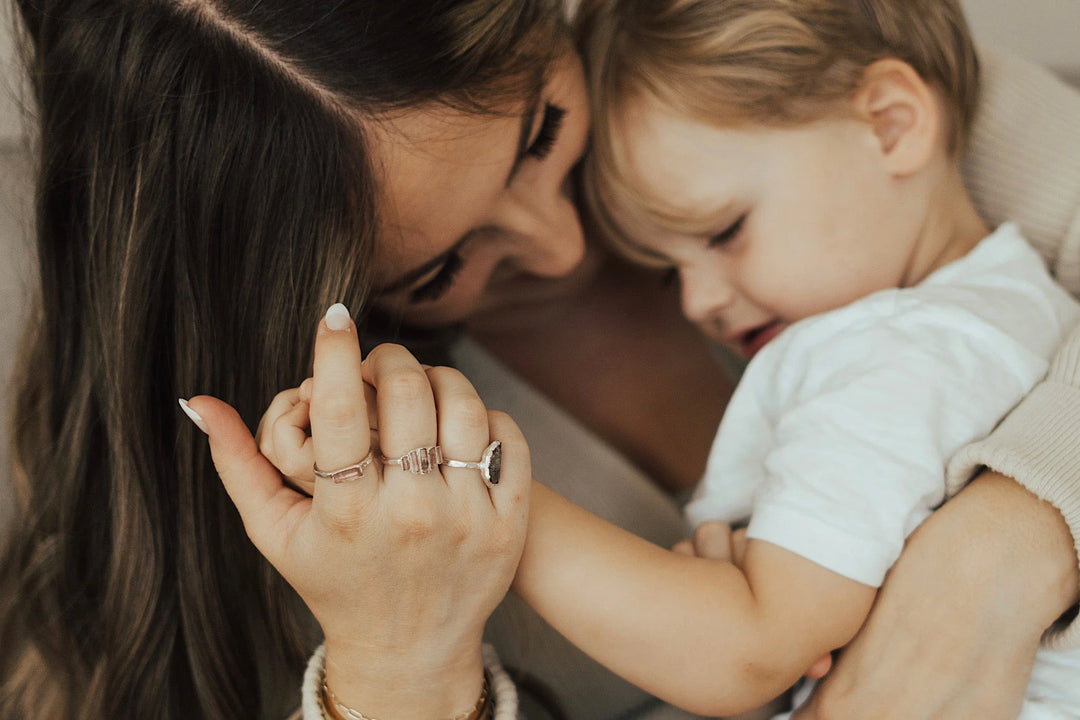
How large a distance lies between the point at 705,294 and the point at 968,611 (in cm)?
51

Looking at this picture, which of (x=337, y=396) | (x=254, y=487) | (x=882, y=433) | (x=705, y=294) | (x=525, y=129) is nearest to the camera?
(x=337, y=396)

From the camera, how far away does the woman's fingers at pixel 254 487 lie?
0.62m

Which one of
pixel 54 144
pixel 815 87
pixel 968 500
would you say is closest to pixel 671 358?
pixel 815 87

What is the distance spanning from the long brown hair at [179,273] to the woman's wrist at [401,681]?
0.23 m

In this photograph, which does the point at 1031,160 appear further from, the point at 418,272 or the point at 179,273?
the point at 179,273

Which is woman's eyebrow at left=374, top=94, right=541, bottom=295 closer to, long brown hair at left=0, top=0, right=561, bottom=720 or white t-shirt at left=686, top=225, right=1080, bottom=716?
long brown hair at left=0, top=0, right=561, bottom=720

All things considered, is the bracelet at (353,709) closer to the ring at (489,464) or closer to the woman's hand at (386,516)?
the woman's hand at (386,516)

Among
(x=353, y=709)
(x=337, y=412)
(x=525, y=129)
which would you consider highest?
(x=525, y=129)

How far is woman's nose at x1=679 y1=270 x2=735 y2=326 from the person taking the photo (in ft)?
3.46

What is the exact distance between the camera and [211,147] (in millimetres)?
691

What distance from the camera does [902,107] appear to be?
0.99 metres

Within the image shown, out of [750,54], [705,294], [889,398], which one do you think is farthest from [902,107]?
[889,398]

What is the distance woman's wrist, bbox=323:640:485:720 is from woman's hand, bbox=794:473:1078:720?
347mm

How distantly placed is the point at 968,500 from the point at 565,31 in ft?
2.20
